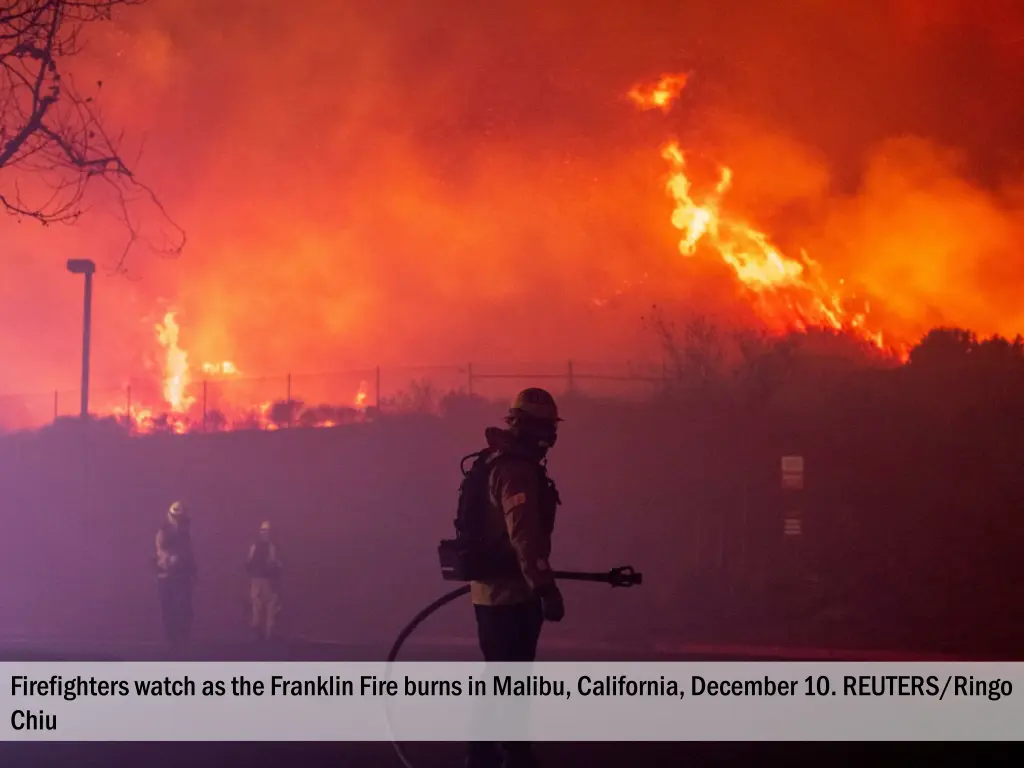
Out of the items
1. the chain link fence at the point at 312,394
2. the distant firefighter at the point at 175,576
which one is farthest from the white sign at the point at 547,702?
the chain link fence at the point at 312,394

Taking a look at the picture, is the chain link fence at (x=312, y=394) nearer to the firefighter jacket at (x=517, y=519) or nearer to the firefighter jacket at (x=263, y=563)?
the firefighter jacket at (x=263, y=563)

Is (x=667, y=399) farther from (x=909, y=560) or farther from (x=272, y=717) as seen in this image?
(x=272, y=717)

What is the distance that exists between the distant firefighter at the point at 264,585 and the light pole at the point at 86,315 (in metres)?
9.55

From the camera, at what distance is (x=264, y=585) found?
587 inches

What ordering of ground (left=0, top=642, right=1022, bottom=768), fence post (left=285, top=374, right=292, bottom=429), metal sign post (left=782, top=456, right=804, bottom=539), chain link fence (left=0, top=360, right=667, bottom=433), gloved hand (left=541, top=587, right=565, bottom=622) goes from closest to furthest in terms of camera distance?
1. gloved hand (left=541, top=587, right=565, bottom=622)
2. ground (left=0, top=642, right=1022, bottom=768)
3. metal sign post (left=782, top=456, right=804, bottom=539)
4. chain link fence (left=0, top=360, right=667, bottom=433)
5. fence post (left=285, top=374, right=292, bottom=429)

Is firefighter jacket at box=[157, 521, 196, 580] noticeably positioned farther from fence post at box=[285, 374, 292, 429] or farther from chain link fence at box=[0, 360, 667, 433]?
fence post at box=[285, 374, 292, 429]

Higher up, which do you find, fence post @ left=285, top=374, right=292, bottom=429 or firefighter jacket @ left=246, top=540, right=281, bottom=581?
fence post @ left=285, top=374, right=292, bottom=429

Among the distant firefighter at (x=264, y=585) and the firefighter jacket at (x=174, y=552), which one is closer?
the firefighter jacket at (x=174, y=552)

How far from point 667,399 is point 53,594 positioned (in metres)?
11.9

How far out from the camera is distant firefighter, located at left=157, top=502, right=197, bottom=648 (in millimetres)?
14047

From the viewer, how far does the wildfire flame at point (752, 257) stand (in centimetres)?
2039

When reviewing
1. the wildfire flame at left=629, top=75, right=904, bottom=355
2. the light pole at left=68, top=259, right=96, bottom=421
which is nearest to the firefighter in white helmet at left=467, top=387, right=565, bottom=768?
the wildfire flame at left=629, top=75, right=904, bottom=355

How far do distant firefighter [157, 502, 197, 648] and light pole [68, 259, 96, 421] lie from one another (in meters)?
9.80

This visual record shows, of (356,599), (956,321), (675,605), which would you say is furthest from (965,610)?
(356,599)
